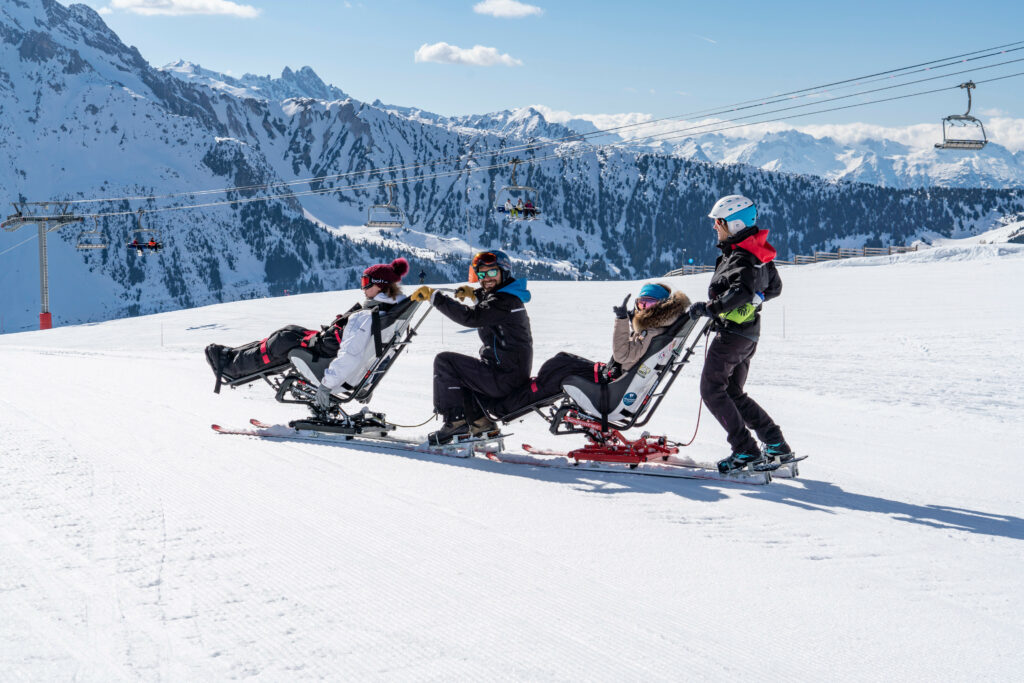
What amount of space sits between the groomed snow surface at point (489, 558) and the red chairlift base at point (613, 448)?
270 millimetres

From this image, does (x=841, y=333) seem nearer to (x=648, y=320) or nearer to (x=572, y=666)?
(x=648, y=320)

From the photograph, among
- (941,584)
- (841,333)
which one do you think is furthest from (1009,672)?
(841,333)

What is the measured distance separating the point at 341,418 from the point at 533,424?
2057 millimetres

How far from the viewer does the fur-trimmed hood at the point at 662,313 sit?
5441 mm

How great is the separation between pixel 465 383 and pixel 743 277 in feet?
7.74

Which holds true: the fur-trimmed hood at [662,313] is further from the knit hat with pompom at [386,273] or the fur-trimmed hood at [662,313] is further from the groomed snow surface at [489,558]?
the knit hat with pompom at [386,273]

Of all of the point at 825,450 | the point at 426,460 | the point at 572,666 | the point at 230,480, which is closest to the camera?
the point at 572,666

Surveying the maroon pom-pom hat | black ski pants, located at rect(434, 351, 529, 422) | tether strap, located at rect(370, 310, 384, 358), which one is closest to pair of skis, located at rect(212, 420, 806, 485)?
black ski pants, located at rect(434, 351, 529, 422)

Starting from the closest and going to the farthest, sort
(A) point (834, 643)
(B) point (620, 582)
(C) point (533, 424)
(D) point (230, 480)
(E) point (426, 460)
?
(A) point (834, 643), (B) point (620, 582), (D) point (230, 480), (E) point (426, 460), (C) point (533, 424)

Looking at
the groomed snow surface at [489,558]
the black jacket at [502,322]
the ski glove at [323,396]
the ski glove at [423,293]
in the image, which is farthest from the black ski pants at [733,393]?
the ski glove at [323,396]

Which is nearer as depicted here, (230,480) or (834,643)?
(834,643)

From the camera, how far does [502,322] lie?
607 centimetres

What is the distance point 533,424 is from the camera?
8.16 metres

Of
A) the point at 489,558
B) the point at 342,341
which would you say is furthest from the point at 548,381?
the point at 489,558
